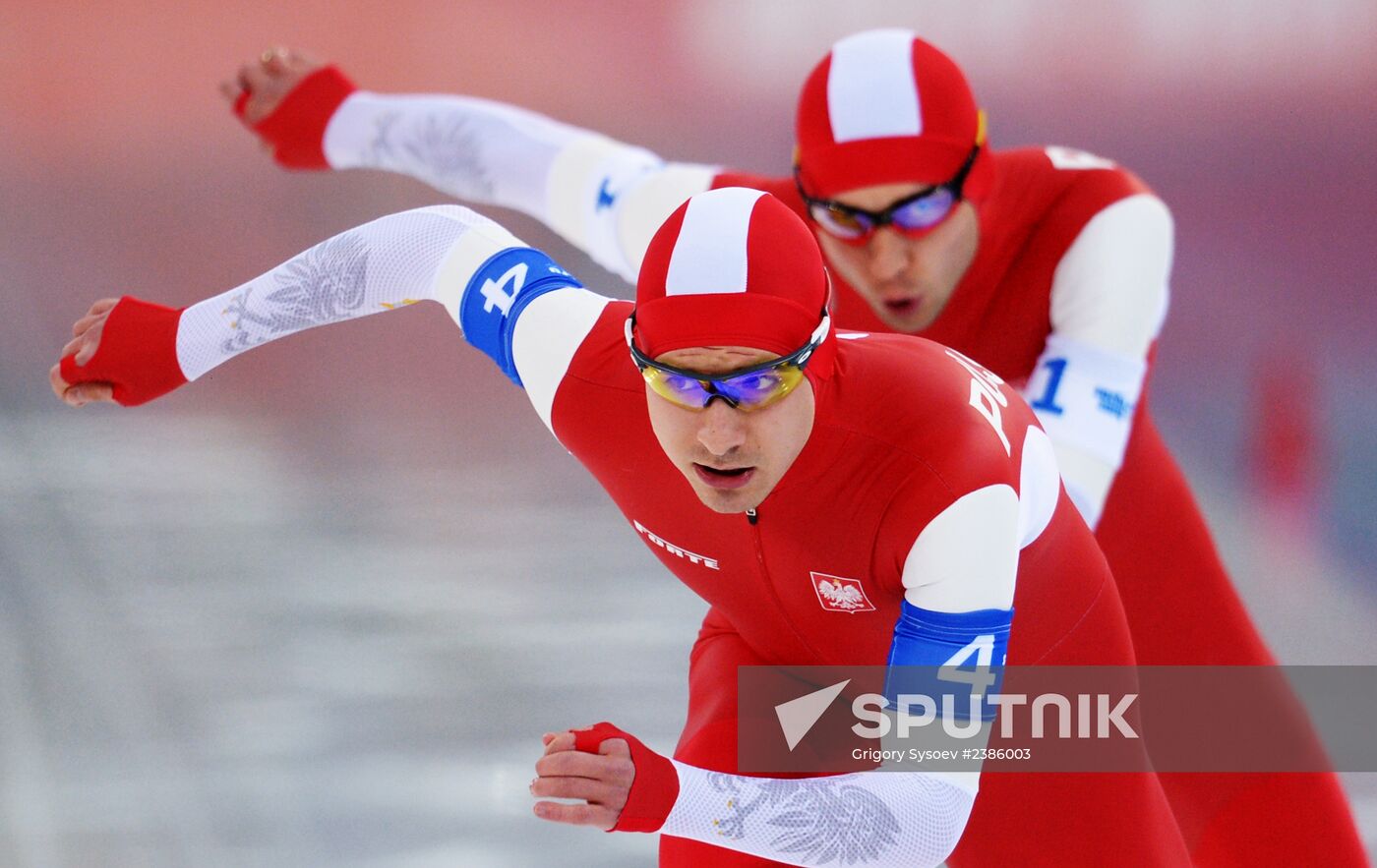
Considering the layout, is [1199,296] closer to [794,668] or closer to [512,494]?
[512,494]

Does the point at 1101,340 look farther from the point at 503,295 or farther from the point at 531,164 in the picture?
the point at 531,164

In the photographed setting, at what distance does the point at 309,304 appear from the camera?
94.6 inches

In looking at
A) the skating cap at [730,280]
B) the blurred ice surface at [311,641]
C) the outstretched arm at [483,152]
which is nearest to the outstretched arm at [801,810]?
the skating cap at [730,280]

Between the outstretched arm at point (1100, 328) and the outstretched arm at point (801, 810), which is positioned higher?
the outstretched arm at point (1100, 328)

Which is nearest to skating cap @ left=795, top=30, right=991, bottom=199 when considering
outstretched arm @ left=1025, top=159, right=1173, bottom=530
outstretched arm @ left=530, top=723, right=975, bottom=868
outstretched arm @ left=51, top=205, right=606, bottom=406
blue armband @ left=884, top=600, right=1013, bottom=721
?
outstretched arm @ left=1025, top=159, right=1173, bottom=530

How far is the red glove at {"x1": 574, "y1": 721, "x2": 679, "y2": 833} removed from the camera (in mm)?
1827

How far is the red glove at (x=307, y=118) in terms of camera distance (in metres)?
3.62

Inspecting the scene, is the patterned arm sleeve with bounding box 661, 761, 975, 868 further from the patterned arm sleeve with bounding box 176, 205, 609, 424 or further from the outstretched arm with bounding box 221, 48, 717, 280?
the outstretched arm with bounding box 221, 48, 717, 280

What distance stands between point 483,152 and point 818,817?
190 centimetres

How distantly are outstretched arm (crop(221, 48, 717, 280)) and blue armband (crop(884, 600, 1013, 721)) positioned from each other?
1386 millimetres

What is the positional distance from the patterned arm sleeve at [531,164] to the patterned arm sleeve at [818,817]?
57.4 inches
